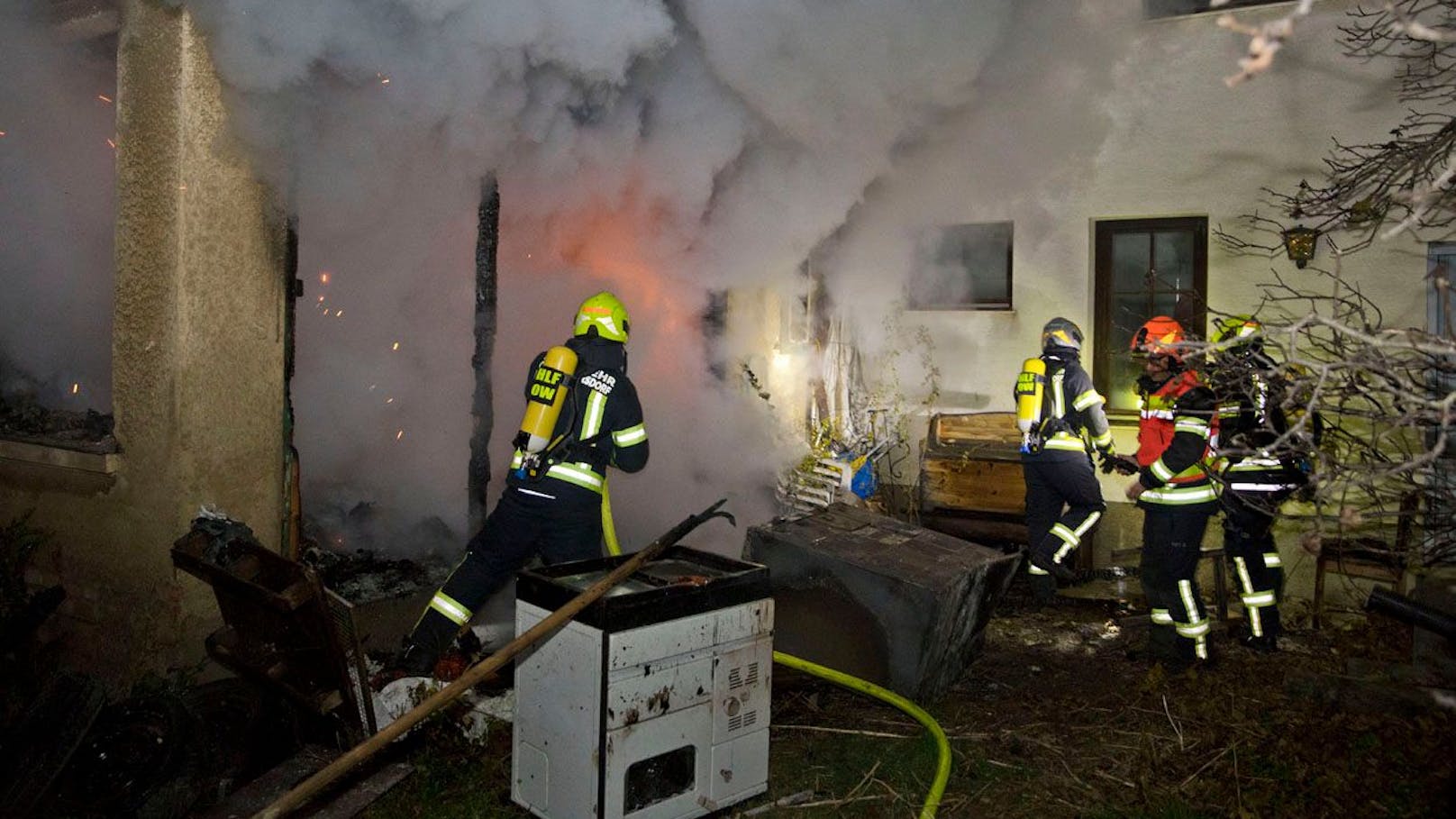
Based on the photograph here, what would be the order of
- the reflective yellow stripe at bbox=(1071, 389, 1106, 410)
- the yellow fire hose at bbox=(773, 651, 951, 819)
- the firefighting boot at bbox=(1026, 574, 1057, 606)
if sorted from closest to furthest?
the yellow fire hose at bbox=(773, 651, 951, 819), the reflective yellow stripe at bbox=(1071, 389, 1106, 410), the firefighting boot at bbox=(1026, 574, 1057, 606)

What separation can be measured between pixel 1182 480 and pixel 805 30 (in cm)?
405

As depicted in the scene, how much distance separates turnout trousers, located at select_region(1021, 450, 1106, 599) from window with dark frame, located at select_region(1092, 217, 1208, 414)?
1721mm

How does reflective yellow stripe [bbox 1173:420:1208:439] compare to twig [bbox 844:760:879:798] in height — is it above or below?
above

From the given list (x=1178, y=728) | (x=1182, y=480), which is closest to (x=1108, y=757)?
(x=1178, y=728)

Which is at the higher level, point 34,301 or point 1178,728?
point 34,301

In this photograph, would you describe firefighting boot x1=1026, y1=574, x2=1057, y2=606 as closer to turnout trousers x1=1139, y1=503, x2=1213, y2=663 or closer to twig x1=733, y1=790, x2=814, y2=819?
turnout trousers x1=1139, y1=503, x2=1213, y2=663

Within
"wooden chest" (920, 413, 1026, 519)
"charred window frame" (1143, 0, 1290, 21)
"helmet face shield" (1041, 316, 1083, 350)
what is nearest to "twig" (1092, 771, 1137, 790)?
"helmet face shield" (1041, 316, 1083, 350)

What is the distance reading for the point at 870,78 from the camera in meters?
7.45

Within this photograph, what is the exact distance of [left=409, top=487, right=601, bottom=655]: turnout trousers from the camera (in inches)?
180

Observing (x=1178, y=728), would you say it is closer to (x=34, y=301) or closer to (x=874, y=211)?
(x=874, y=211)

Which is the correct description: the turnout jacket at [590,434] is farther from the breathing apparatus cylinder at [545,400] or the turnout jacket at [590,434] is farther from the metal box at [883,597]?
the metal box at [883,597]

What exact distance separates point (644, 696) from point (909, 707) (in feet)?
5.01

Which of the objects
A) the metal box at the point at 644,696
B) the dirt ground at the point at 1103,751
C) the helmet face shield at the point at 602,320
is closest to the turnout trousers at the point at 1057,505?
the dirt ground at the point at 1103,751

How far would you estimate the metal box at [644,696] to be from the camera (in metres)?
3.14
